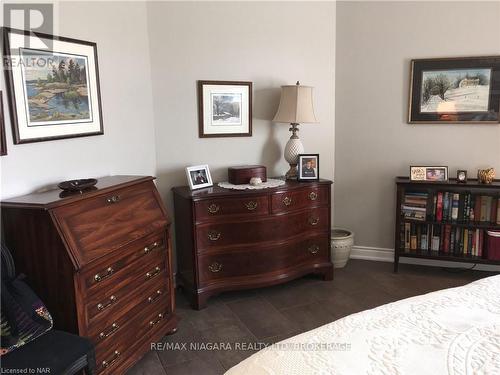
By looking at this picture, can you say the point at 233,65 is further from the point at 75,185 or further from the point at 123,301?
the point at 123,301

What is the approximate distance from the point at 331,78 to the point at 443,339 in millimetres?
3009

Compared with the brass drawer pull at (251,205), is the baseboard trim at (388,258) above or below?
below

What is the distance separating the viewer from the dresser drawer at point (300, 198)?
126 inches

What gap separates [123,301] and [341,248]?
2169 mm

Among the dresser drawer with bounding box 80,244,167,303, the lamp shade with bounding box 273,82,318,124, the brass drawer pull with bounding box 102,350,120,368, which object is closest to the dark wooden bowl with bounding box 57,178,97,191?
the dresser drawer with bounding box 80,244,167,303

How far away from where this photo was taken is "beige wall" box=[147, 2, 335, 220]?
327cm

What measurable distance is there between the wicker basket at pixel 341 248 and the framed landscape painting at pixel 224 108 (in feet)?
4.10

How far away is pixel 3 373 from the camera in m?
1.59

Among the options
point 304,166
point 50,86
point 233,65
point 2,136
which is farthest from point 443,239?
point 2,136

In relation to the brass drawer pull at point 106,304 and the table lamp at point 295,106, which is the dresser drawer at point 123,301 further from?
the table lamp at point 295,106

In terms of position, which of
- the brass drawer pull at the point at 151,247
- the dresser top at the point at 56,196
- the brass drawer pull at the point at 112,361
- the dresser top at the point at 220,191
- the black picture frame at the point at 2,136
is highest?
the black picture frame at the point at 2,136

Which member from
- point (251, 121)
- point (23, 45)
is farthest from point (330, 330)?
point (251, 121)

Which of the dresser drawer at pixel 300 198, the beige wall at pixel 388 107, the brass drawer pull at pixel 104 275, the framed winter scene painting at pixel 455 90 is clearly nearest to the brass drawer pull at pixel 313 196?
the dresser drawer at pixel 300 198

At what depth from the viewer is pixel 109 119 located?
2783mm
